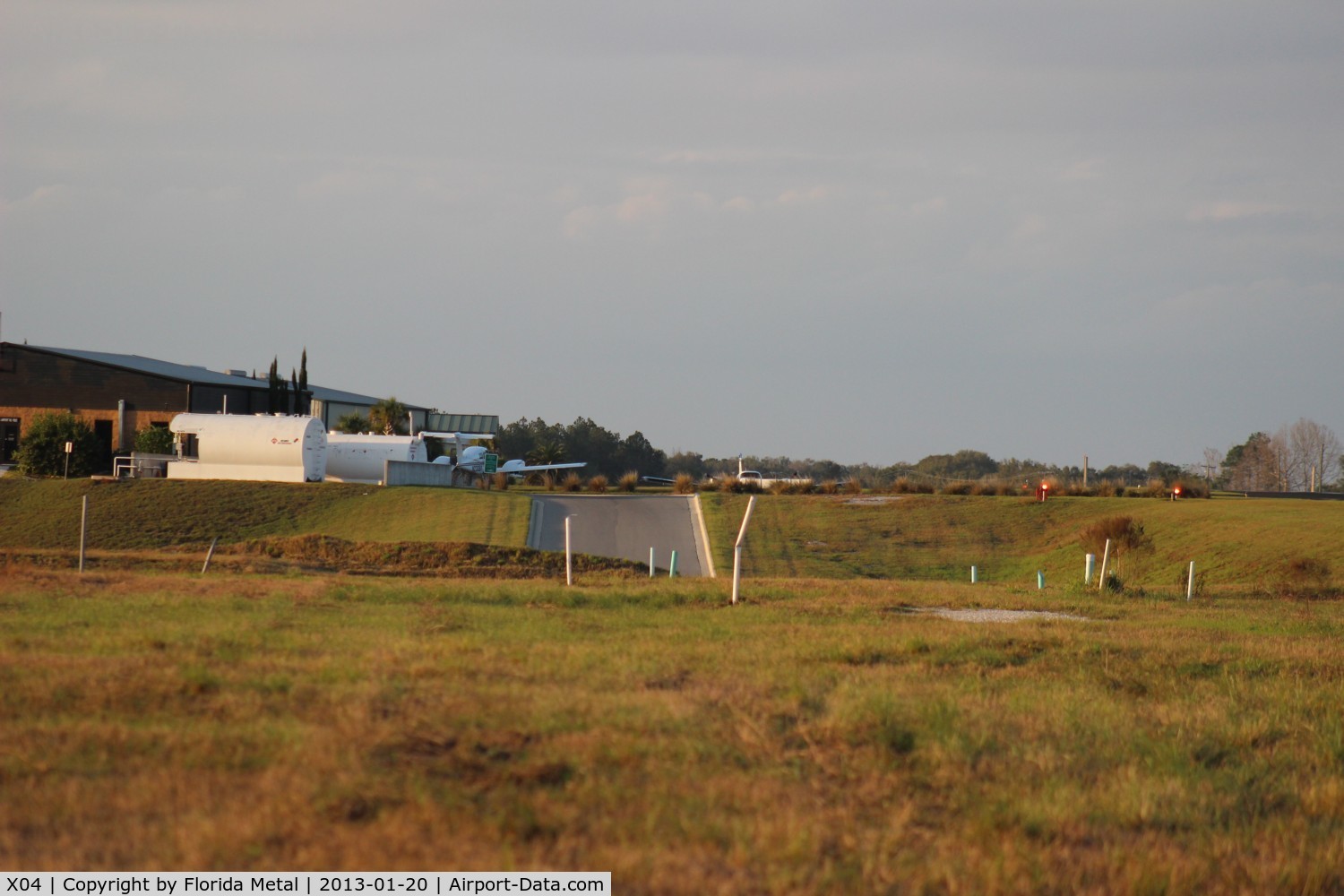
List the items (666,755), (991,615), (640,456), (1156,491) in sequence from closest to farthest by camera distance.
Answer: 1. (666,755)
2. (991,615)
3. (1156,491)
4. (640,456)

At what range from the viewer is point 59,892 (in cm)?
Answer: 457

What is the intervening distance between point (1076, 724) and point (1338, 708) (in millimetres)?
2990

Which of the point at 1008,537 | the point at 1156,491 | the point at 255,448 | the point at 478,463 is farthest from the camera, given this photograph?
the point at 478,463

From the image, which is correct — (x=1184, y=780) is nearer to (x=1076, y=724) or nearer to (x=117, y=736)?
(x=1076, y=724)

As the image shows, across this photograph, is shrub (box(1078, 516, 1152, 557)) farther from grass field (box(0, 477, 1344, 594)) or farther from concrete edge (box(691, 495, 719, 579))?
concrete edge (box(691, 495, 719, 579))

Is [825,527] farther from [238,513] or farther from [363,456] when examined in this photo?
[238,513]

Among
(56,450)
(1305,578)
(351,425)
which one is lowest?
(1305,578)

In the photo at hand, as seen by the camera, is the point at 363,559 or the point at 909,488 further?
the point at 909,488

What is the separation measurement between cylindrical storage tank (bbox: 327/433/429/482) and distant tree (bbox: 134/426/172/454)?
24.1 feet

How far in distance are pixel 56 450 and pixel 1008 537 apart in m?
37.3

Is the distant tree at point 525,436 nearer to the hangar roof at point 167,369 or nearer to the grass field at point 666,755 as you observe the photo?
the hangar roof at point 167,369

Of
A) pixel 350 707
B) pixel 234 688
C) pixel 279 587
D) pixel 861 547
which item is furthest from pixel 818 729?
pixel 861 547

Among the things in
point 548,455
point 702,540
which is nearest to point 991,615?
point 702,540

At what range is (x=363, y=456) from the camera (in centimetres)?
4753
